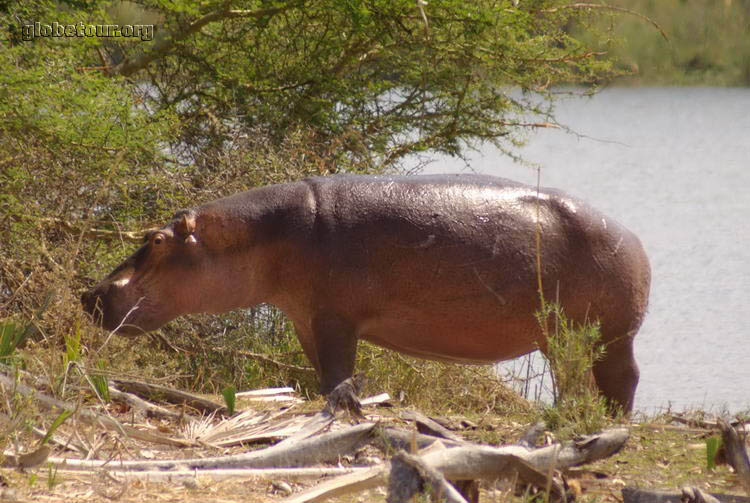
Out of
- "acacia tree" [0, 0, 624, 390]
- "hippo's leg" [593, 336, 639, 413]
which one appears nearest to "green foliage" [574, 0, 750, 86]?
"acacia tree" [0, 0, 624, 390]

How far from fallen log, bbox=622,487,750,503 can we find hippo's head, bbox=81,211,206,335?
6.76ft

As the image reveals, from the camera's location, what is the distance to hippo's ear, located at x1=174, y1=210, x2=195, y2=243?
403 cm

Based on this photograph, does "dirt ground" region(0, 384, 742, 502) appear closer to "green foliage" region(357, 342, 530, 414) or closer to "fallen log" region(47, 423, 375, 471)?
"fallen log" region(47, 423, 375, 471)

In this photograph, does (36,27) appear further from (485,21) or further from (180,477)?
(180,477)

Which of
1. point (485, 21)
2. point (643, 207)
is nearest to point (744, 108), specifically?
point (643, 207)

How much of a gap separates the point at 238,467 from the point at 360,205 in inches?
57.2

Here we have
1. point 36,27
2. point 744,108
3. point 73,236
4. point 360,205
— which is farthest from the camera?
point 744,108

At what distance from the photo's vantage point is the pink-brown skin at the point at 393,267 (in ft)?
13.0

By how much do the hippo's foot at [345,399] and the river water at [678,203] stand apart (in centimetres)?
180

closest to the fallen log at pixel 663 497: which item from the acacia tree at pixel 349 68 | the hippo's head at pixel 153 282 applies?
the hippo's head at pixel 153 282

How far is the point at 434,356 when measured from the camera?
423 centimetres

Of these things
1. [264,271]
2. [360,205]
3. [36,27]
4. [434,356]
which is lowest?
[434,356]

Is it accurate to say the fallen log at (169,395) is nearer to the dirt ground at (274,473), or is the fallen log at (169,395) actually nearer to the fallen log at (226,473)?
the dirt ground at (274,473)

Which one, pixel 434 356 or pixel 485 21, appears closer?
pixel 434 356
